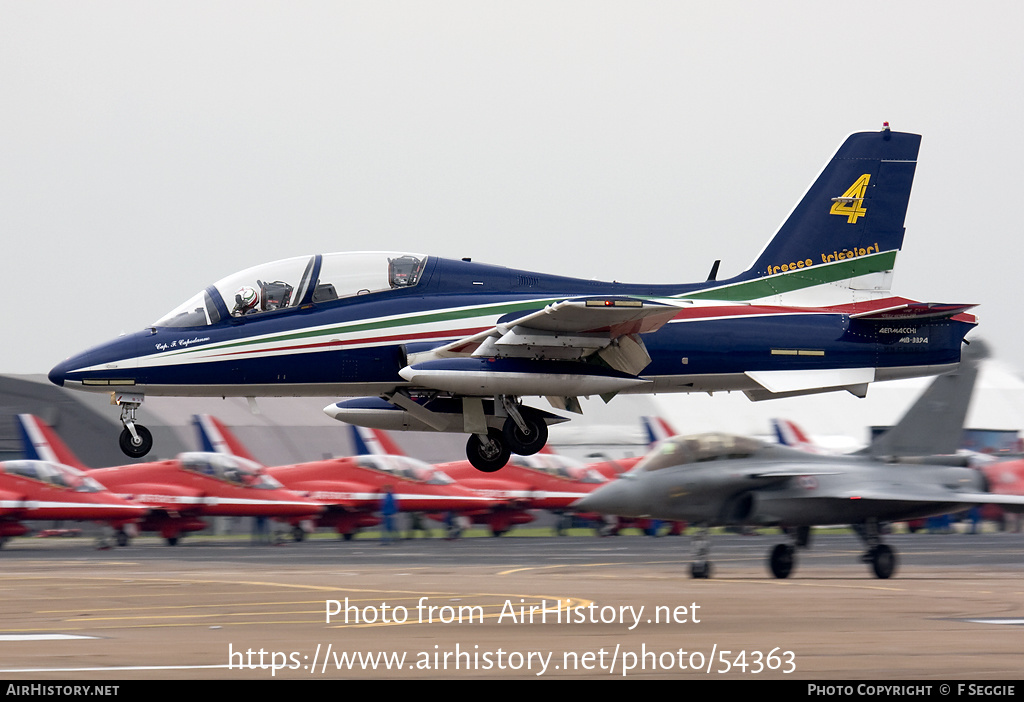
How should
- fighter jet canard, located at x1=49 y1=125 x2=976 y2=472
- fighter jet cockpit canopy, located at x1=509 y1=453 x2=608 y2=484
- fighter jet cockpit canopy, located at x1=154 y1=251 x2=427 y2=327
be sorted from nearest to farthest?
fighter jet canard, located at x1=49 y1=125 x2=976 y2=472, fighter jet cockpit canopy, located at x1=154 y1=251 x2=427 y2=327, fighter jet cockpit canopy, located at x1=509 y1=453 x2=608 y2=484

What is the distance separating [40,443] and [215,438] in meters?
6.96

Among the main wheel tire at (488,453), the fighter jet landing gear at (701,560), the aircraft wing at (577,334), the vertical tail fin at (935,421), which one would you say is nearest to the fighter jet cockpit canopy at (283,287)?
the aircraft wing at (577,334)

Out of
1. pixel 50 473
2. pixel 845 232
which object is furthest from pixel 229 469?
pixel 845 232

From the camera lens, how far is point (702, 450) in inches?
1194

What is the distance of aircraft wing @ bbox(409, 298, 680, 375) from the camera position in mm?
17859

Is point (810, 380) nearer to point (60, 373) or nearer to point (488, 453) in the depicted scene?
point (488, 453)

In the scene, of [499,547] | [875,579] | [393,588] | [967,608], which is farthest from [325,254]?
[499,547]

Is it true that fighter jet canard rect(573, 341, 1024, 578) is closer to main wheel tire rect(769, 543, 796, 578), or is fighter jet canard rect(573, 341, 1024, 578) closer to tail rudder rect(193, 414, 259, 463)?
main wheel tire rect(769, 543, 796, 578)

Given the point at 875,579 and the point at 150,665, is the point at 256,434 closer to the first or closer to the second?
the point at 875,579

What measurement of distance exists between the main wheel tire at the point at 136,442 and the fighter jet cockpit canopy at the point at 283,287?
173 cm

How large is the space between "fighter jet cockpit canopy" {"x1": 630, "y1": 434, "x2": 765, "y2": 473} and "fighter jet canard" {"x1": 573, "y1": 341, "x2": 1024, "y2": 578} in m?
0.02

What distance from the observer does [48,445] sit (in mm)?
48188

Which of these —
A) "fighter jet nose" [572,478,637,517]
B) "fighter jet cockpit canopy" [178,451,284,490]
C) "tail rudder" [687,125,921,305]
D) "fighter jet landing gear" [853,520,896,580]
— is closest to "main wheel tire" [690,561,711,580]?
"fighter jet nose" [572,478,637,517]

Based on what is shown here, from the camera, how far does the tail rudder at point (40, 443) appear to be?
47969 millimetres
